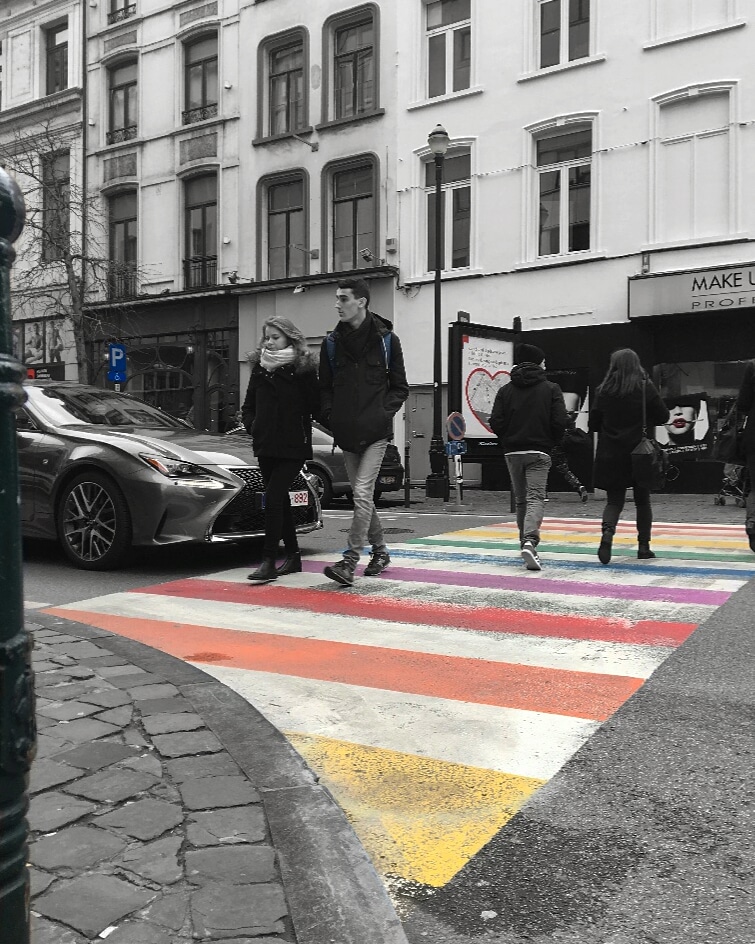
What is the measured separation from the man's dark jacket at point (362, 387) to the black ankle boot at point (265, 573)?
37.9 inches

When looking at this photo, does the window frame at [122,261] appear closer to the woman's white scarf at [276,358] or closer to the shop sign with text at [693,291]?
the shop sign with text at [693,291]

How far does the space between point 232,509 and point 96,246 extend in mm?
21693

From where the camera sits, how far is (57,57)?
27953 mm

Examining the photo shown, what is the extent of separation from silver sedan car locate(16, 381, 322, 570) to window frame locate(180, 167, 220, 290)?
17.1m

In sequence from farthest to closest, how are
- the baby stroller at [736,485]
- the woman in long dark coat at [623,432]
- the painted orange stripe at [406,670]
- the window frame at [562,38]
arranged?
the window frame at [562,38]
the baby stroller at [736,485]
the woman in long dark coat at [623,432]
the painted orange stripe at [406,670]

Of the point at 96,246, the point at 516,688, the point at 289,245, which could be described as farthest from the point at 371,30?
the point at 516,688

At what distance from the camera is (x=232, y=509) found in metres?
6.77

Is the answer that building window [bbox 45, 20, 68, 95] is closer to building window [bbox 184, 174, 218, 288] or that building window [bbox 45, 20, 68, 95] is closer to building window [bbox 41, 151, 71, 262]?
building window [bbox 41, 151, 71, 262]

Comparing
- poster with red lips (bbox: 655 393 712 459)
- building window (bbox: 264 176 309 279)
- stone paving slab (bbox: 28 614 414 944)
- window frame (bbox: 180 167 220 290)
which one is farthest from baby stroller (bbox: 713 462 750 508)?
window frame (bbox: 180 167 220 290)

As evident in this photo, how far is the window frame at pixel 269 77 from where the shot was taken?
22172mm

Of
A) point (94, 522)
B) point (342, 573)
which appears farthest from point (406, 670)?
point (94, 522)

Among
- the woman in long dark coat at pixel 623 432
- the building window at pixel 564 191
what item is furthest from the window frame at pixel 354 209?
the woman in long dark coat at pixel 623 432

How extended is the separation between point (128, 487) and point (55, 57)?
85.6 ft

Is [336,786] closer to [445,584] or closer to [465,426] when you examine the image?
[445,584]
